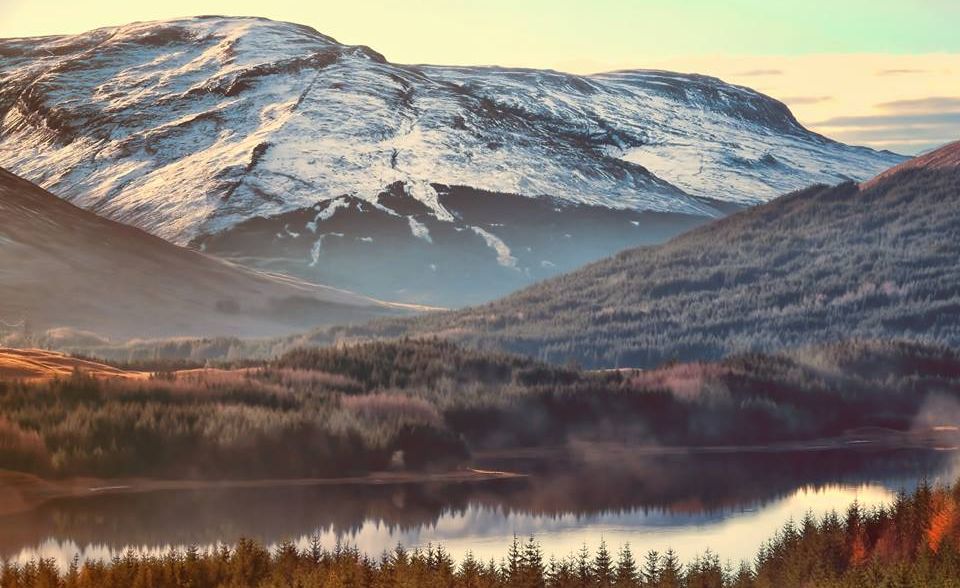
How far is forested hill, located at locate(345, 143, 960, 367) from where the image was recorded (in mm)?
107438

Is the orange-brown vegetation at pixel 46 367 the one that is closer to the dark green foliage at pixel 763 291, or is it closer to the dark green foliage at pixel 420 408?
the dark green foliage at pixel 420 408

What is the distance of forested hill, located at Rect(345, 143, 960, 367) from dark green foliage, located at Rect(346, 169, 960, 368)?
142 mm

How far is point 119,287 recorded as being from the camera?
136 m

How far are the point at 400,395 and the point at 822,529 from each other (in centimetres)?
2860

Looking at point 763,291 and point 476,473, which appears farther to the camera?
point 763,291

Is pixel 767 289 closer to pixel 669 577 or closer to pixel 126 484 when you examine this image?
pixel 126 484

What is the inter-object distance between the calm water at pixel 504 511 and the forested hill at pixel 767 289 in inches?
1581

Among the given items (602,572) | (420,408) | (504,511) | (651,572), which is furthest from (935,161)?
(602,572)

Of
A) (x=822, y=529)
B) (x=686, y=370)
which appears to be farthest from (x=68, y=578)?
(x=686, y=370)

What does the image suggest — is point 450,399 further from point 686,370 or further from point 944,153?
point 944,153

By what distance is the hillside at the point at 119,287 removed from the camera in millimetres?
125250

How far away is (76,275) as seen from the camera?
132 meters

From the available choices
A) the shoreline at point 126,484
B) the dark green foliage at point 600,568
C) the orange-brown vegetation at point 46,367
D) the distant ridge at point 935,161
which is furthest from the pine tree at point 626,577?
the distant ridge at point 935,161

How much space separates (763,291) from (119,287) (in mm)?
51273
